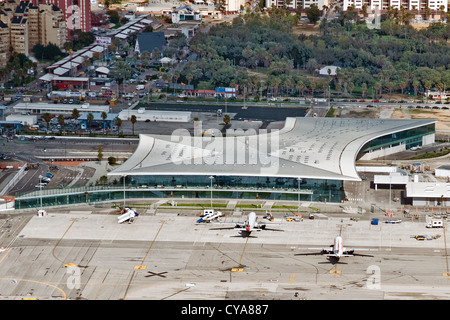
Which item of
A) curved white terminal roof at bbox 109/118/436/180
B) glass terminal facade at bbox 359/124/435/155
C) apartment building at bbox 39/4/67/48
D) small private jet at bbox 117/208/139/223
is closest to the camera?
small private jet at bbox 117/208/139/223

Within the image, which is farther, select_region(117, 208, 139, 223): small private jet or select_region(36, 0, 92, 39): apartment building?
select_region(36, 0, 92, 39): apartment building

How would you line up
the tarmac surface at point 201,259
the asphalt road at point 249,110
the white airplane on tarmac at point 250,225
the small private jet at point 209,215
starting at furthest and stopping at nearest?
the asphalt road at point 249,110, the small private jet at point 209,215, the white airplane on tarmac at point 250,225, the tarmac surface at point 201,259

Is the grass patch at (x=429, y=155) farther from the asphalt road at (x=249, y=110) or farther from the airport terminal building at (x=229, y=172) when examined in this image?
the asphalt road at (x=249, y=110)

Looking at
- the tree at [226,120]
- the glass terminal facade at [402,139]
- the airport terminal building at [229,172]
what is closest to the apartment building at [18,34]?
the tree at [226,120]

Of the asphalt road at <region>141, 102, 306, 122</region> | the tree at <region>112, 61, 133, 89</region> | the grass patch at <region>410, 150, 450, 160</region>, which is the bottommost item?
the grass patch at <region>410, 150, 450, 160</region>

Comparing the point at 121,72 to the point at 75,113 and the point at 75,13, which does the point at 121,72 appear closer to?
the point at 75,113

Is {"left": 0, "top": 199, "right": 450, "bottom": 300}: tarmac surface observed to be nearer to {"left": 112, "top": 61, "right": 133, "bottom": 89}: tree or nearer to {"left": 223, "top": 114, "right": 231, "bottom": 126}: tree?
{"left": 223, "top": 114, "right": 231, "bottom": 126}: tree

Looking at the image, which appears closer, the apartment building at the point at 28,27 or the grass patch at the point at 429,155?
the grass patch at the point at 429,155

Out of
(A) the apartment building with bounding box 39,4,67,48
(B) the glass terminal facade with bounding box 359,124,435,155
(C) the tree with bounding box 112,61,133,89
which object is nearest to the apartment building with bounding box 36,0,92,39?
(A) the apartment building with bounding box 39,4,67,48
